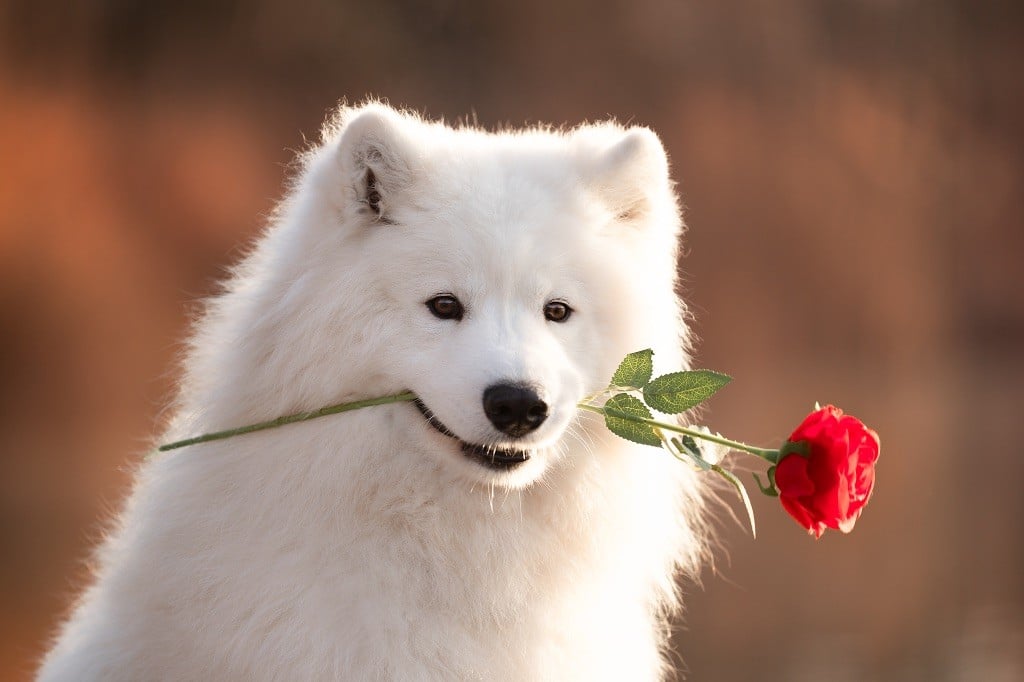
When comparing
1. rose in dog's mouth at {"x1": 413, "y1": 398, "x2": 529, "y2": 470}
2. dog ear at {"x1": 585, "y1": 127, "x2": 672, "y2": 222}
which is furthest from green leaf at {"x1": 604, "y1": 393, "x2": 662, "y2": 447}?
dog ear at {"x1": 585, "y1": 127, "x2": 672, "y2": 222}

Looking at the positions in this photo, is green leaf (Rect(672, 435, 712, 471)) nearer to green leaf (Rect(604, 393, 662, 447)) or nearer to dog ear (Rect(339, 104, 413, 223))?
green leaf (Rect(604, 393, 662, 447))

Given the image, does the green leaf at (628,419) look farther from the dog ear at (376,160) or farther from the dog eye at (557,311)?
the dog ear at (376,160)

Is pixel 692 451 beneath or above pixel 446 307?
beneath

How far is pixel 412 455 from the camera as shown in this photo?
306cm

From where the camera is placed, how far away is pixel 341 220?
3209mm

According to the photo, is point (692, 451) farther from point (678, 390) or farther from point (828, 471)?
point (828, 471)

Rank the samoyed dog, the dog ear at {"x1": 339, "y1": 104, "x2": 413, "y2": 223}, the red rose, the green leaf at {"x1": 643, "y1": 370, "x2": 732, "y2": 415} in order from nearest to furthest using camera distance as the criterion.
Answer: the red rose → the samoyed dog → the green leaf at {"x1": 643, "y1": 370, "x2": 732, "y2": 415} → the dog ear at {"x1": 339, "y1": 104, "x2": 413, "y2": 223}

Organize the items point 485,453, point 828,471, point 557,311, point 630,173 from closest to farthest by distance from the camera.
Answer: point 828,471 → point 485,453 → point 557,311 → point 630,173

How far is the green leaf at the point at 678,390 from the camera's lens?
3.02 m

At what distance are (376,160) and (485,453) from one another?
917 millimetres

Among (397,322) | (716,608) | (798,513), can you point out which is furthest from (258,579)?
(716,608)

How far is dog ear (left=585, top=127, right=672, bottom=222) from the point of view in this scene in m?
3.40

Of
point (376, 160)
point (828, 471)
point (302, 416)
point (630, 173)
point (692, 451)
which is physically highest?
point (630, 173)

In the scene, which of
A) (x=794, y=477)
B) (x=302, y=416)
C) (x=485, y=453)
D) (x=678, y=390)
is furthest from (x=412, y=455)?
(x=794, y=477)
